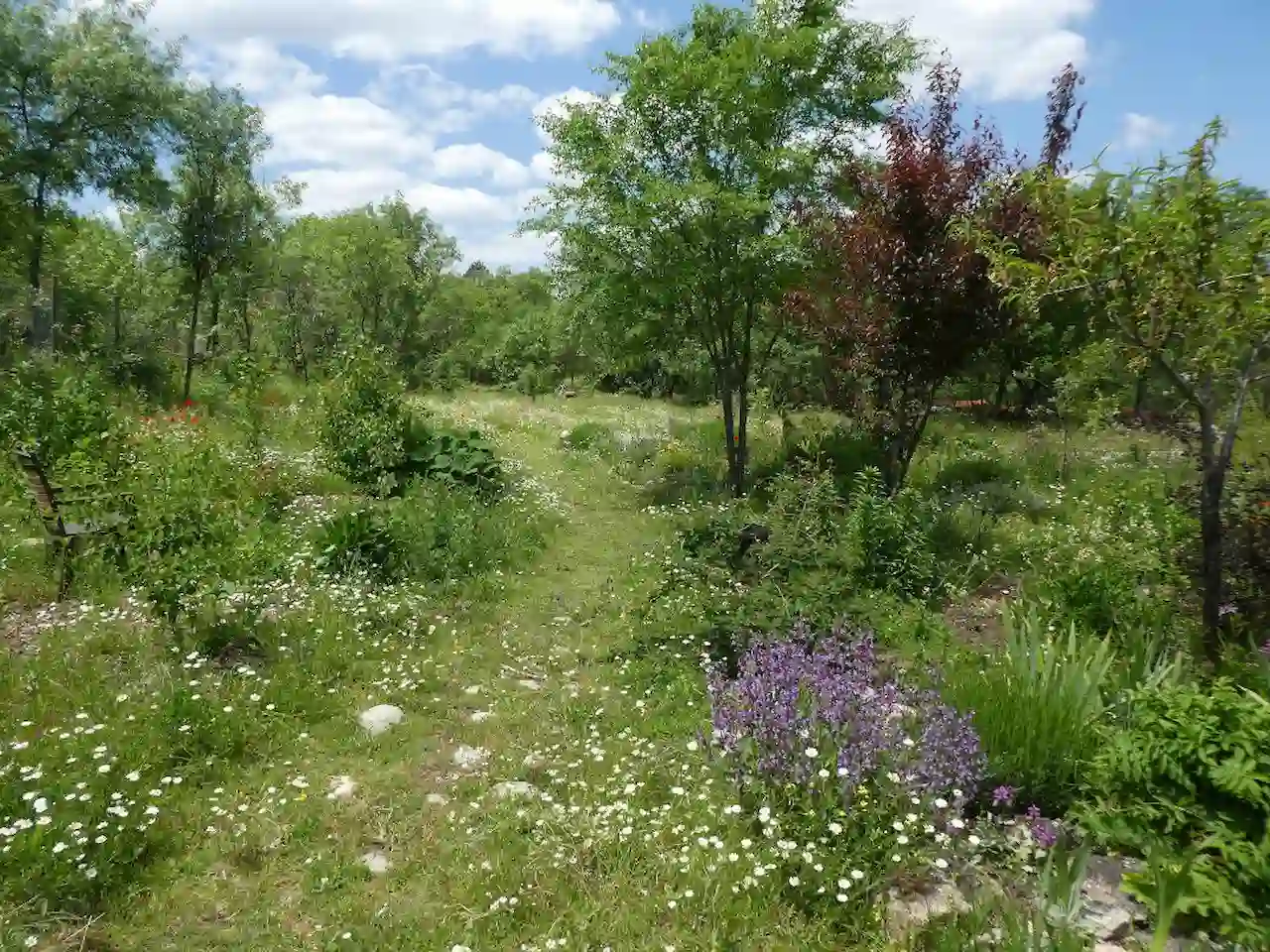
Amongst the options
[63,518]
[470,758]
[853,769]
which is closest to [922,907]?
[853,769]

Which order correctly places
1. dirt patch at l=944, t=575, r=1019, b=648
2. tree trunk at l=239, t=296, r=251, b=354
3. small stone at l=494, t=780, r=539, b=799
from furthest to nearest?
tree trunk at l=239, t=296, r=251, b=354 → dirt patch at l=944, t=575, r=1019, b=648 → small stone at l=494, t=780, r=539, b=799

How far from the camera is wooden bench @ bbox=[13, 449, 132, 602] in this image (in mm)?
6609

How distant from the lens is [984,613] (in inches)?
277

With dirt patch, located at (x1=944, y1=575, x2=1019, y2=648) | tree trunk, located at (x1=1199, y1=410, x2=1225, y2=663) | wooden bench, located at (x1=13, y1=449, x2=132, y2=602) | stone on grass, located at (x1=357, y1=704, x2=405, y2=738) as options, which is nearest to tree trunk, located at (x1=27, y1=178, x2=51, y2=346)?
wooden bench, located at (x1=13, y1=449, x2=132, y2=602)

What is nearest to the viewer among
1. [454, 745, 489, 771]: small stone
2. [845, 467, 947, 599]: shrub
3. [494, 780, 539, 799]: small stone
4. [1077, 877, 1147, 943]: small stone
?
[1077, 877, 1147, 943]: small stone

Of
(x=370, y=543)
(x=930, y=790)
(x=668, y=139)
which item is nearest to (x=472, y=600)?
(x=370, y=543)

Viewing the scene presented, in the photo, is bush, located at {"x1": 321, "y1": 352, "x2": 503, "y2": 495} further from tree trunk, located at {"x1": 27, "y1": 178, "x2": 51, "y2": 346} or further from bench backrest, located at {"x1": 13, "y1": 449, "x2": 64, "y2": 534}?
tree trunk, located at {"x1": 27, "y1": 178, "x2": 51, "y2": 346}

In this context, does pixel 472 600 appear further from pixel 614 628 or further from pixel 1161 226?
pixel 1161 226

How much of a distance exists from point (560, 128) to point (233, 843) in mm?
11171

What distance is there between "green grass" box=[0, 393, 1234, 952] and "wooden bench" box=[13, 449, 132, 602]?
27 cm

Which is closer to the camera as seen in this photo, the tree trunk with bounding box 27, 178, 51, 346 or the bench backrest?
the bench backrest

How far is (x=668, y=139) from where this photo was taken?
39.3 feet

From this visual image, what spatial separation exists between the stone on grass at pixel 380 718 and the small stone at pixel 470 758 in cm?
57

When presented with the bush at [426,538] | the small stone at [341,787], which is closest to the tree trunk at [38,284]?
the bush at [426,538]
